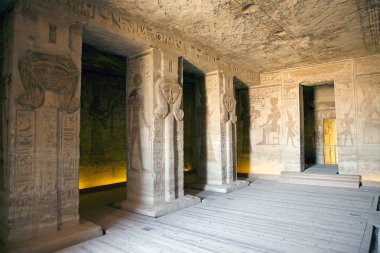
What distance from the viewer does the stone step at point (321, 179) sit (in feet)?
24.5

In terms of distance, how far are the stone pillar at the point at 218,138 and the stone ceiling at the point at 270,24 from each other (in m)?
0.94

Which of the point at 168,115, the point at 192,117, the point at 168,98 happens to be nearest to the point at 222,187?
the point at 168,115

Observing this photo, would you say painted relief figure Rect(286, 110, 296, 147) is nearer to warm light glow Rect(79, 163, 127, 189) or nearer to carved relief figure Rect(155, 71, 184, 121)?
carved relief figure Rect(155, 71, 184, 121)

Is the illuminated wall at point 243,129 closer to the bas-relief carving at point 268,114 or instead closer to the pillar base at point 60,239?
the bas-relief carving at point 268,114

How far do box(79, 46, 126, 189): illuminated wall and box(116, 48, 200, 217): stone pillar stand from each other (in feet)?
6.95

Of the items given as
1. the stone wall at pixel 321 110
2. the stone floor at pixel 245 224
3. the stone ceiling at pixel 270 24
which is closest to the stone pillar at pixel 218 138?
the stone floor at pixel 245 224

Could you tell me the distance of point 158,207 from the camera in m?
5.03

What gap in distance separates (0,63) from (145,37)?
2484 millimetres

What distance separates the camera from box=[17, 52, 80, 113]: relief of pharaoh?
353cm

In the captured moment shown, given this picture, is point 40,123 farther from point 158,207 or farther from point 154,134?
point 158,207

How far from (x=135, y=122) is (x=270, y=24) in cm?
346

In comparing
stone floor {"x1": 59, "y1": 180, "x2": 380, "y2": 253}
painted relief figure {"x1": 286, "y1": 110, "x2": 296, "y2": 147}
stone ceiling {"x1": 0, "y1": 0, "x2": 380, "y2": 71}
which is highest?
stone ceiling {"x1": 0, "y1": 0, "x2": 380, "y2": 71}

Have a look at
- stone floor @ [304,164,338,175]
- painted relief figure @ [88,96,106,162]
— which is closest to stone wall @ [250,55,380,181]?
stone floor @ [304,164,338,175]

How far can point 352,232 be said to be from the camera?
12.9ft
